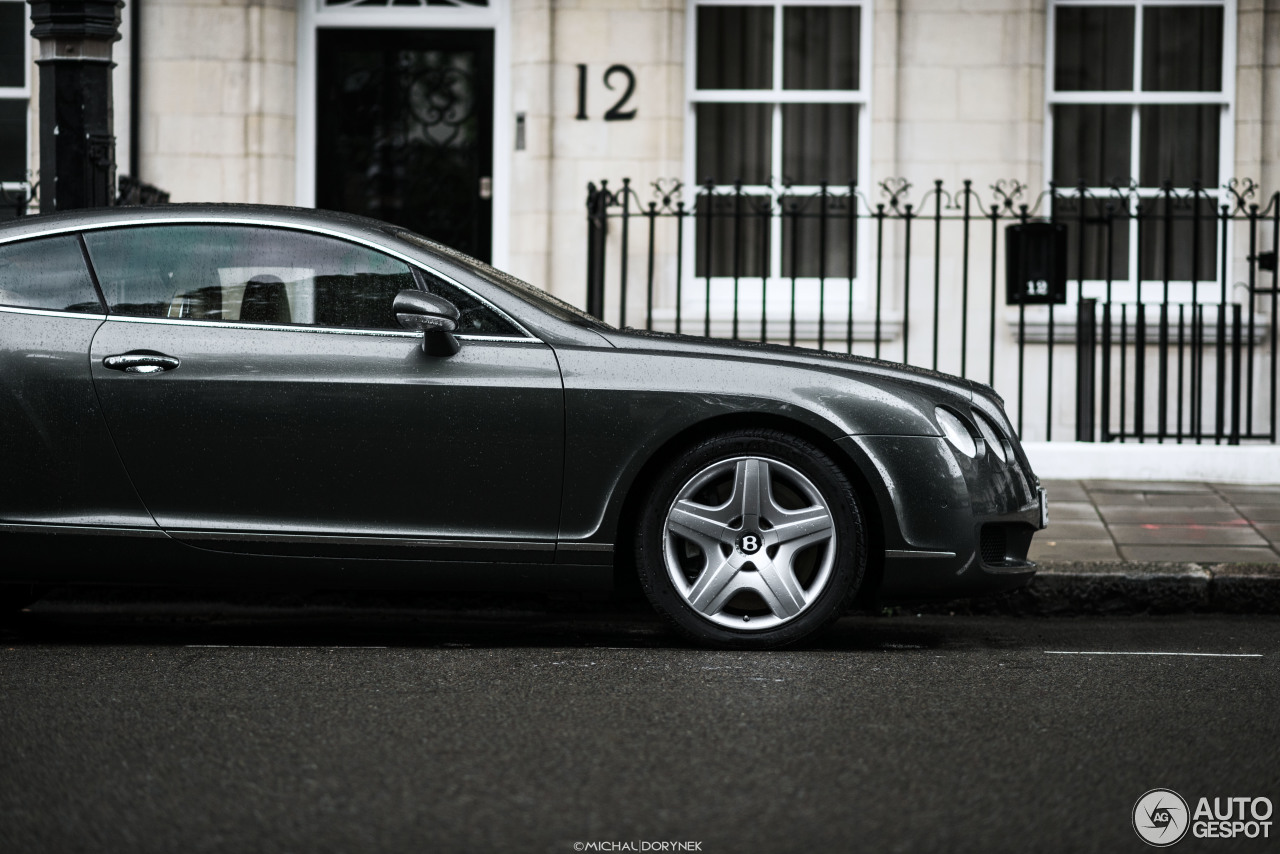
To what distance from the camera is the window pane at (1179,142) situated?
12.1 meters

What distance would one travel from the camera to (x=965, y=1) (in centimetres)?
1180

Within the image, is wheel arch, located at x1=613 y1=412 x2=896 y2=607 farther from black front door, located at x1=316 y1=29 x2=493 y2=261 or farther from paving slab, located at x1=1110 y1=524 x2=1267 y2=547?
black front door, located at x1=316 y1=29 x2=493 y2=261

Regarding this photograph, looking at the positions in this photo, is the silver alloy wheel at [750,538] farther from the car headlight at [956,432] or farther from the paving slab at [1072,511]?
the paving slab at [1072,511]

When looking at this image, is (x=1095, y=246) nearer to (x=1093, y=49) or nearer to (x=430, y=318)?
(x=1093, y=49)

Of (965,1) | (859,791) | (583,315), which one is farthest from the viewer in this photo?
(965,1)

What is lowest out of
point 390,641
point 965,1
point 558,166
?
point 390,641

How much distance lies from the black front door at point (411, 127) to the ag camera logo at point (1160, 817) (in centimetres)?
881

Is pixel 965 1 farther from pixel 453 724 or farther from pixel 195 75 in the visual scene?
pixel 453 724

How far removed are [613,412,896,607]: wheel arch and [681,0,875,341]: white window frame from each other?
5.90m

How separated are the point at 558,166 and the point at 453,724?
25.2ft

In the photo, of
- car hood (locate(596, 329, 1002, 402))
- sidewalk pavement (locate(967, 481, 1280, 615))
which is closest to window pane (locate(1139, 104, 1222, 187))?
sidewalk pavement (locate(967, 481, 1280, 615))

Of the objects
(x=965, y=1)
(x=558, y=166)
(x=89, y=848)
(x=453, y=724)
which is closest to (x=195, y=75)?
(x=558, y=166)

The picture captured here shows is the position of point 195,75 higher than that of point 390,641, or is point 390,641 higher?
point 195,75

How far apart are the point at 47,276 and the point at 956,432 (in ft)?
9.85
